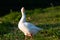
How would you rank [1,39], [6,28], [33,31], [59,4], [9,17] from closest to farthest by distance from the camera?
[33,31] < [1,39] < [6,28] < [9,17] < [59,4]

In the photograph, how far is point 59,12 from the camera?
19.2 meters

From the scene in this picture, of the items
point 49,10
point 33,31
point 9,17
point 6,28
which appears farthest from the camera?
point 49,10

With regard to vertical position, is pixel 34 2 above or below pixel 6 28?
above

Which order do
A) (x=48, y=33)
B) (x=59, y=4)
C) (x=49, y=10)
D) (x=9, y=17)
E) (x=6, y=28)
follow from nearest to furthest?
(x=48, y=33) < (x=6, y=28) < (x=9, y=17) < (x=49, y=10) < (x=59, y=4)

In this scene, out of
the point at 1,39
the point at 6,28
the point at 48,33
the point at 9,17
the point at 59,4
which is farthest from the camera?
the point at 59,4

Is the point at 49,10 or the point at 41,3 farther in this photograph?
the point at 41,3

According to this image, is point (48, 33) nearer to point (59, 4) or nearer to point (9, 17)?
point (9, 17)

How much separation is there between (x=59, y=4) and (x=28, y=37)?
13.3m

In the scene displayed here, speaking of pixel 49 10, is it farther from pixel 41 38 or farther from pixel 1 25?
pixel 41 38

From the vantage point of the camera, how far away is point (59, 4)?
74.2 ft

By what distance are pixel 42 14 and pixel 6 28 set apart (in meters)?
6.07

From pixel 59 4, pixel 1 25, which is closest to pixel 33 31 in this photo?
pixel 1 25

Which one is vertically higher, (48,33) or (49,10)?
(49,10)

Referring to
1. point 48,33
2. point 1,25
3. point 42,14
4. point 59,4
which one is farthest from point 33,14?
point 48,33
